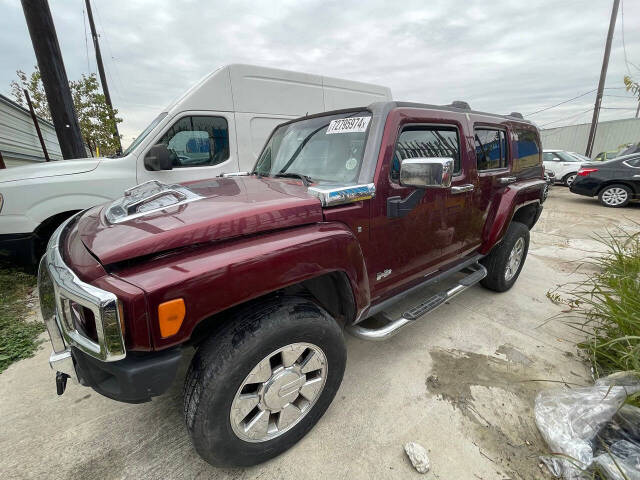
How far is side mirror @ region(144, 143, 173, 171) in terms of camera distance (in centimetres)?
354

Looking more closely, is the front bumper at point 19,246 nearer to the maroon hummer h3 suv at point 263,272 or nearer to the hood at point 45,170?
the hood at point 45,170

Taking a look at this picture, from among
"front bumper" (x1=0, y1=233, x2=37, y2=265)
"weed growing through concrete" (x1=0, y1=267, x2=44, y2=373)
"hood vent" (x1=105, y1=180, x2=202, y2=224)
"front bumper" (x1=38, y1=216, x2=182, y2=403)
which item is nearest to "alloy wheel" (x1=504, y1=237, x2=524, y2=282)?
"hood vent" (x1=105, y1=180, x2=202, y2=224)

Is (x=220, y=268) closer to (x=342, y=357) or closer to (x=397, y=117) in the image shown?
(x=342, y=357)

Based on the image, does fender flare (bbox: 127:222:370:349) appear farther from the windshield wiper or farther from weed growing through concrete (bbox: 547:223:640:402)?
weed growing through concrete (bbox: 547:223:640:402)

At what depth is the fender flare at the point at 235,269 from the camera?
3.69ft

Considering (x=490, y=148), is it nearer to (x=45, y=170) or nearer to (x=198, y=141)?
(x=198, y=141)

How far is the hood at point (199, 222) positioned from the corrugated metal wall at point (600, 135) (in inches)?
855

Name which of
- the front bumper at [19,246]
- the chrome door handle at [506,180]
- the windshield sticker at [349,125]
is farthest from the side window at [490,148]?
the front bumper at [19,246]

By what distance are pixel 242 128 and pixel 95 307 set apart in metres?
4.26

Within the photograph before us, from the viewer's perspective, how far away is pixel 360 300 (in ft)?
5.83

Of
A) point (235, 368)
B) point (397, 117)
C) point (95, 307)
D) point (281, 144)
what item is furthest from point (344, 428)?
point (281, 144)

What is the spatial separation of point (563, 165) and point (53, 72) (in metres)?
16.2

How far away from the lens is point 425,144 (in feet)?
7.34

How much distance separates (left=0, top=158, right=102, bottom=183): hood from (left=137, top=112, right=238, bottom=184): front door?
56cm
